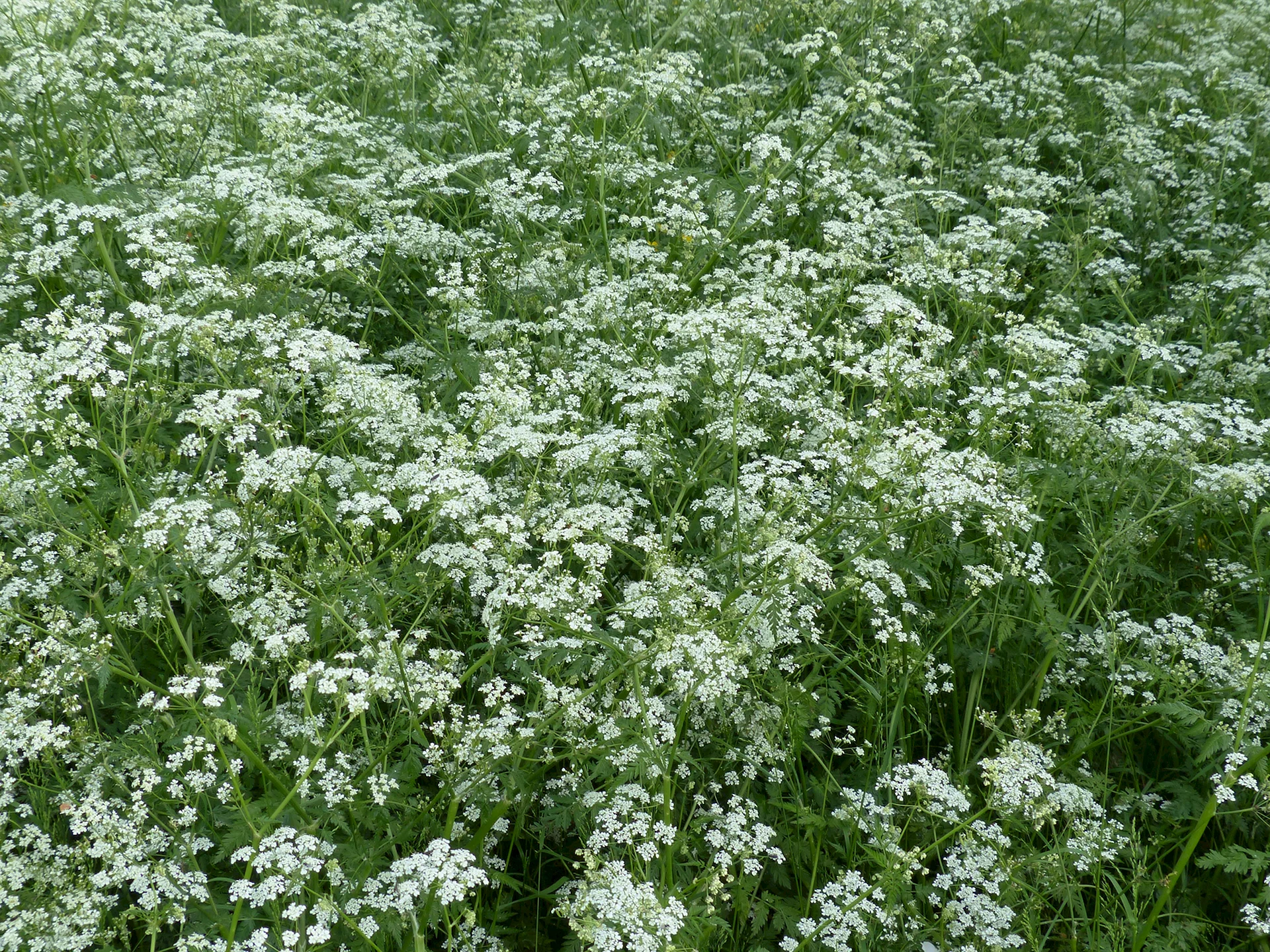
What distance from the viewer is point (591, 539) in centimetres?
436

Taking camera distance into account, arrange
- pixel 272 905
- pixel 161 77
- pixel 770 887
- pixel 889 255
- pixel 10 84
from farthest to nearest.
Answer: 1. pixel 161 77
2. pixel 889 255
3. pixel 10 84
4. pixel 770 887
5. pixel 272 905

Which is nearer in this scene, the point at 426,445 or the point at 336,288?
the point at 426,445

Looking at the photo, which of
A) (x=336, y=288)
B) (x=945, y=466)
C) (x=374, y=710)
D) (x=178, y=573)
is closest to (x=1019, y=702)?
(x=945, y=466)

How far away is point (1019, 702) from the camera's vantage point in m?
4.64

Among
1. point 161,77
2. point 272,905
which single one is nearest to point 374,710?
point 272,905

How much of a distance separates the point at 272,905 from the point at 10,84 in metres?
5.52

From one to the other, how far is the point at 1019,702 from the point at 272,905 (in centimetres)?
327

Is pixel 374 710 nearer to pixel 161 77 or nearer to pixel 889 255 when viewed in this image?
pixel 889 255

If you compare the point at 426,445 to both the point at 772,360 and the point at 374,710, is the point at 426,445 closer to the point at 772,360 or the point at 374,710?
the point at 374,710

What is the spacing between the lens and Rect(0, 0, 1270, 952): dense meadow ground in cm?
351

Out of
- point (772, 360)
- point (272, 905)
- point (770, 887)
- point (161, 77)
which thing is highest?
point (161, 77)

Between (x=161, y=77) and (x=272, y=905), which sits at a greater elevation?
(x=161, y=77)

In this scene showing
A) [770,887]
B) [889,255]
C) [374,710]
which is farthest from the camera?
[889,255]

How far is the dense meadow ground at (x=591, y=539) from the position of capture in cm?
351
